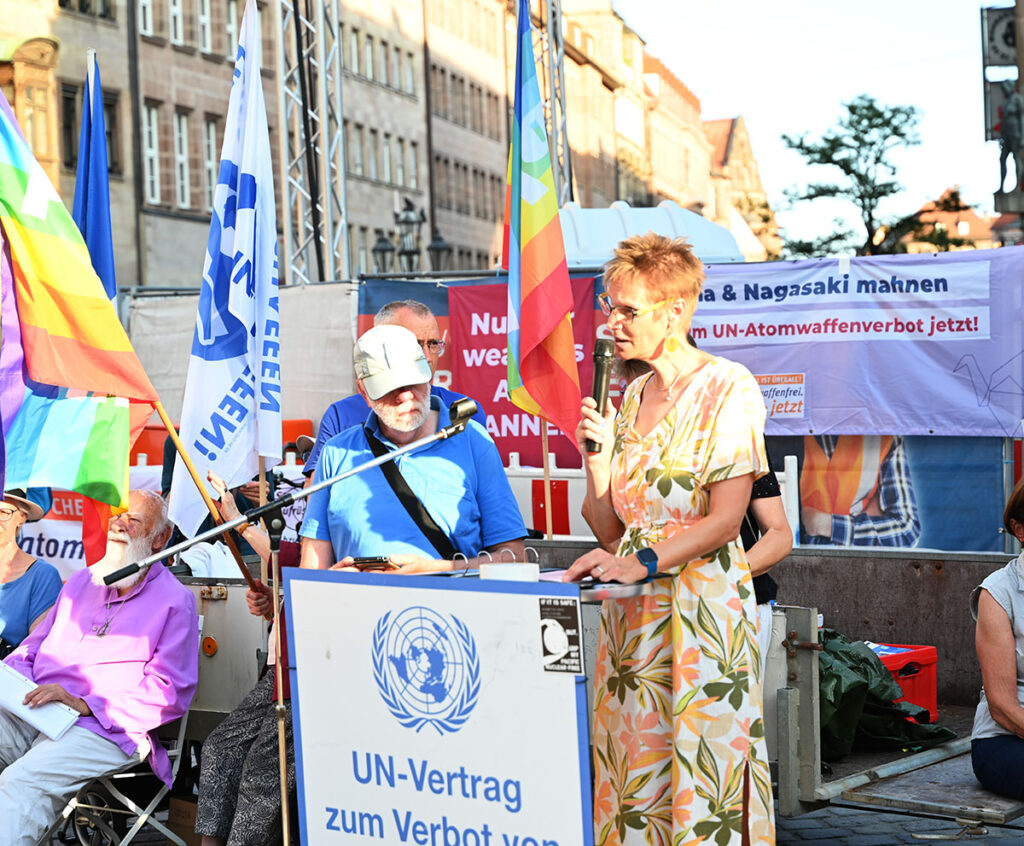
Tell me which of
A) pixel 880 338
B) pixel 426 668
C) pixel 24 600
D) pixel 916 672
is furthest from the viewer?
pixel 880 338

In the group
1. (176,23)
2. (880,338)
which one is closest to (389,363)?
(880,338)

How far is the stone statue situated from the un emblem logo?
11645 millimetres

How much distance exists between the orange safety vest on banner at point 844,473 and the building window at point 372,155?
47.3 m

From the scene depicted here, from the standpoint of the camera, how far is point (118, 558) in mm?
6801

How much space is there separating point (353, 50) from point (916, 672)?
169 feet

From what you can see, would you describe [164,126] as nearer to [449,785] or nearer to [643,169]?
[449,785]

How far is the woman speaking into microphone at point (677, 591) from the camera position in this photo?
4355mm

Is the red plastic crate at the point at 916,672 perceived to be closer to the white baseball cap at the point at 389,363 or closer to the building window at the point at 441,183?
the white baseball cap at the point at 389,363

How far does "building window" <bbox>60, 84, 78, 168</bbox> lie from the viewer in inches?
1422

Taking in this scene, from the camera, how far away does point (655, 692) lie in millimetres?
4461

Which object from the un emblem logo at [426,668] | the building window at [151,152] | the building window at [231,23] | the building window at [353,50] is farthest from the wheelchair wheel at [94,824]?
the building window at [353,50]

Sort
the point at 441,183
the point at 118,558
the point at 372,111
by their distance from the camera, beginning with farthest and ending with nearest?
the point at 441,183, the point at 372,111, the point at 118,558

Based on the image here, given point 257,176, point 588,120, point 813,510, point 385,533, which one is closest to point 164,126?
point 813,510

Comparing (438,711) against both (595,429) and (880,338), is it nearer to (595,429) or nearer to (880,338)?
(595,429)
